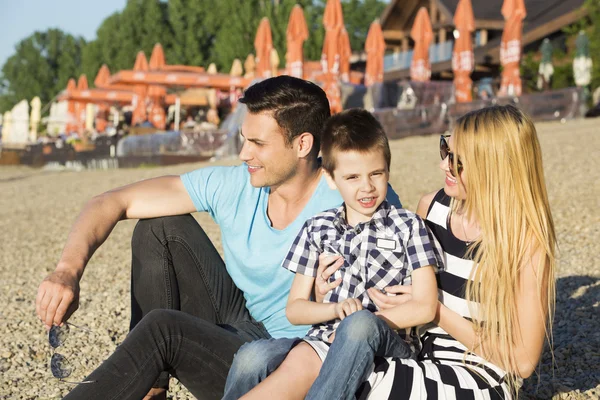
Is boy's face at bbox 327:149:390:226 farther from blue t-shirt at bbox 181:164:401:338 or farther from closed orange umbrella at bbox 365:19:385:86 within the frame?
closed orange umbrella at bbox 365:19:385:86

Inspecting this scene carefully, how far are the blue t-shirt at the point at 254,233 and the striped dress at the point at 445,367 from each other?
0.39 metres

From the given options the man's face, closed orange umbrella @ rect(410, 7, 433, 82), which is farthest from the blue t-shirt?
closed orange umbrella @ rect(410, 7, 433, 82)

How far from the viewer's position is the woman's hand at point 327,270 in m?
2.46

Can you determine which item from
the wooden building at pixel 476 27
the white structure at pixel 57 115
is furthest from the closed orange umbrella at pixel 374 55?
the white structure at pixel 57 115

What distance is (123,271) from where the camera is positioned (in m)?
6.41

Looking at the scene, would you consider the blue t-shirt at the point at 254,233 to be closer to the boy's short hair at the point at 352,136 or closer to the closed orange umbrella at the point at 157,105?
the boy's short hair at the point at 352,136

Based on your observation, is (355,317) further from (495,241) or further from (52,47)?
(52,47)

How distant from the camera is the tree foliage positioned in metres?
33.7

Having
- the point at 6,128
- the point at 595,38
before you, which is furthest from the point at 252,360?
the point at 6,128

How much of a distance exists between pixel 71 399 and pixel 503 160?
4.88 ft

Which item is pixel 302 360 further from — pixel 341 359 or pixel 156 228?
pixel 156 228

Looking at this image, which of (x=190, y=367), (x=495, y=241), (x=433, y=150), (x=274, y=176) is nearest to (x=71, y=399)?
(x=190, y=367)

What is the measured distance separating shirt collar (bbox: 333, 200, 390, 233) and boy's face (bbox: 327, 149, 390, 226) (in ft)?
0.08

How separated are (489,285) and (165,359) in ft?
3.41
